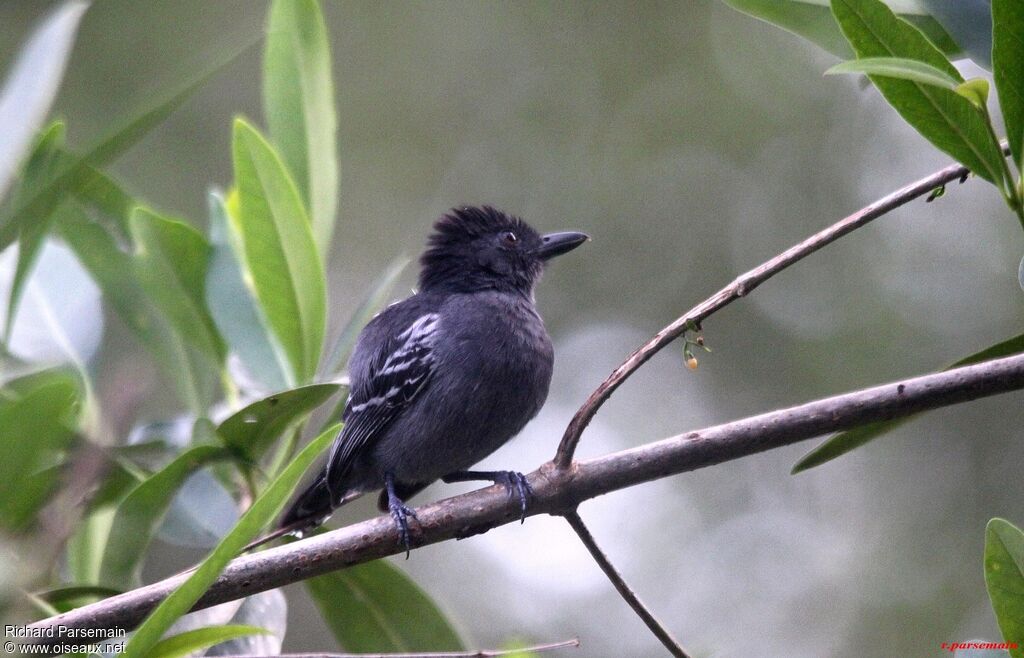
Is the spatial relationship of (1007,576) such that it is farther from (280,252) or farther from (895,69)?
(280,252)

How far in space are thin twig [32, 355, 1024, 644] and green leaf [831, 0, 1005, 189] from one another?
1.59 ft

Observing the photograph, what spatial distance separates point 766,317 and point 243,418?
25.7 feet

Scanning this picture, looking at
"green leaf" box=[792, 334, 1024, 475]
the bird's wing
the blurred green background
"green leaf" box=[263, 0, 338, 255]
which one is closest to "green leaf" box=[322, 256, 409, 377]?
"green leaf" box=[263, 0, 338, 255]

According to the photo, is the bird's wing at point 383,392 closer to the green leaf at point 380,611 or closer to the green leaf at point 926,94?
the green leaf at point 380,611

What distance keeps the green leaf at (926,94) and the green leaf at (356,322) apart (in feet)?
A: 5.69

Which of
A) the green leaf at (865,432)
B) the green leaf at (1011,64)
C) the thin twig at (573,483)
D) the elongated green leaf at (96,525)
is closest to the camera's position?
the green leaf at (1011,64)

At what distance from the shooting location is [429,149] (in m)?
10.9

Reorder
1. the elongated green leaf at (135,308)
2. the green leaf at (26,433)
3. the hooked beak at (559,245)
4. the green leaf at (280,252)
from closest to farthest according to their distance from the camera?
the green leaf at (26,433), the green leaf at (280,252), the elongated green leaf at (135,308), the hooked beak at (559,245)

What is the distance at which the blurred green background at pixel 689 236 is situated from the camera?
9312 millimetres

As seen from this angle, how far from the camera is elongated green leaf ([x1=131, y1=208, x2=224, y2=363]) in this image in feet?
10.5

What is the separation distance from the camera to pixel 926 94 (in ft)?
7.52

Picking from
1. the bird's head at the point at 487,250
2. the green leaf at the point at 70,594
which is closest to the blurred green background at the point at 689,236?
the bird's head at the point at 487,250

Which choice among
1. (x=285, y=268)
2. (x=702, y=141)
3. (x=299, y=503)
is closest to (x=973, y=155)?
(x=285, y=268)

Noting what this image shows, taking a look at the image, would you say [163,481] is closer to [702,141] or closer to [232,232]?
[232,232]
